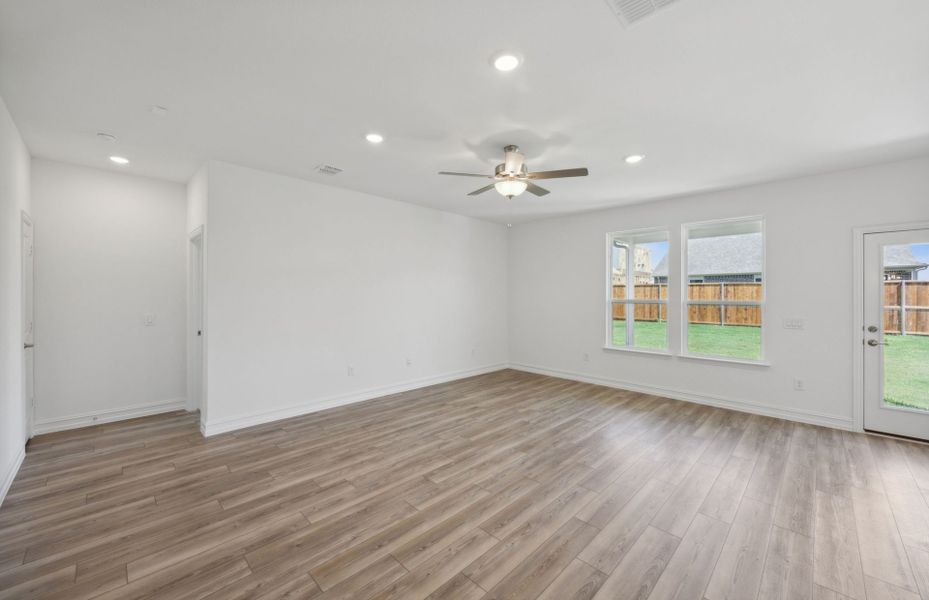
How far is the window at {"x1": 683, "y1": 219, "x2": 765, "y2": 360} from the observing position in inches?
189

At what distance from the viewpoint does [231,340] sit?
396 cm

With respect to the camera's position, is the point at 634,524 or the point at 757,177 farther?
the point at 757,177

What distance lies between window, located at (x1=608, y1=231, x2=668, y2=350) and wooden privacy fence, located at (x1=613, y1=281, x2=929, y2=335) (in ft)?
0.05

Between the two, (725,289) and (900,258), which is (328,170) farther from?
(900,258)

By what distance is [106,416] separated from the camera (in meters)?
4.18

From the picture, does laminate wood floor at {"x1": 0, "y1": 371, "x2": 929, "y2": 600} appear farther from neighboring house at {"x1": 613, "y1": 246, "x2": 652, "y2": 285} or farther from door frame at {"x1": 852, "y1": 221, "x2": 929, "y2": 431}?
neighboring house at {"x1": 613, "y1": 246, "x2": 652, "y2": 285}

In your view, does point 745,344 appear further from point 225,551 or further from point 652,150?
point 225,551

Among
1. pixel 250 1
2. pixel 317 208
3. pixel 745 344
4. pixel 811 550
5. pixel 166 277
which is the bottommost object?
pixel 811 550

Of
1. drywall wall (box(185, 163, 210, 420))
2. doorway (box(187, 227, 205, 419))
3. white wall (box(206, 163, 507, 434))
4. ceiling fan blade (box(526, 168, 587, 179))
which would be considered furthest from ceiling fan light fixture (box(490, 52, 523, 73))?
doorway (box(187, 227, 205, 419))

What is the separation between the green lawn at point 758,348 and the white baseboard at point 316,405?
9.76ft

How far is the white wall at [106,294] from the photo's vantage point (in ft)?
12.7

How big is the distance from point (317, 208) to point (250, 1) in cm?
299

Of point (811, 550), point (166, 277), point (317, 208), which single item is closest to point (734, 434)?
point (811, 550)

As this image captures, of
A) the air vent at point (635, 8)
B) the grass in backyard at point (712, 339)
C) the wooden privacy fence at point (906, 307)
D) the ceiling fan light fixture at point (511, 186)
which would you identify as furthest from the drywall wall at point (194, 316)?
the wooden privacy fence at point (906, 307)
